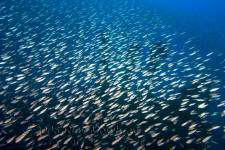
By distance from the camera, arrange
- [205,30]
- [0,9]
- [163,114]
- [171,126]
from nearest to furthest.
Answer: [171,126]
[163,114]
[0,9]
[205,30]

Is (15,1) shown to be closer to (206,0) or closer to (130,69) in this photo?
(130,69)

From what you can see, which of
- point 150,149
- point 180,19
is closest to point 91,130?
point 150,149

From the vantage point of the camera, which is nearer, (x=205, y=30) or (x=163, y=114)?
(x=163, y=114)

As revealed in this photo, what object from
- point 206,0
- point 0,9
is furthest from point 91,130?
point 206,0

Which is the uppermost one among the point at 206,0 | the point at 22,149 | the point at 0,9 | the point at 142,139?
the point at 206,0

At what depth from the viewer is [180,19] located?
47875 millimetres

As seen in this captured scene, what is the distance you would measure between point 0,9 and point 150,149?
17.5 meters

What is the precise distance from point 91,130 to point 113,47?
672cm

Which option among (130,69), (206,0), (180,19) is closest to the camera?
(130,69)

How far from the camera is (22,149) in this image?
7000mm

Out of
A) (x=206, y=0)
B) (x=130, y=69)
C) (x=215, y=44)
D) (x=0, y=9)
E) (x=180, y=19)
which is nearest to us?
(x=130, y=69)

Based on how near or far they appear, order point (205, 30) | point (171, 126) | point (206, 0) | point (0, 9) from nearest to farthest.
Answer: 1. point (171, 126)
2. point (0, 9)
3. point (205, 30)
4. point (206, 0)

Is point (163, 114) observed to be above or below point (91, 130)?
below

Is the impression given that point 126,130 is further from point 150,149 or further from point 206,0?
point 206,0
